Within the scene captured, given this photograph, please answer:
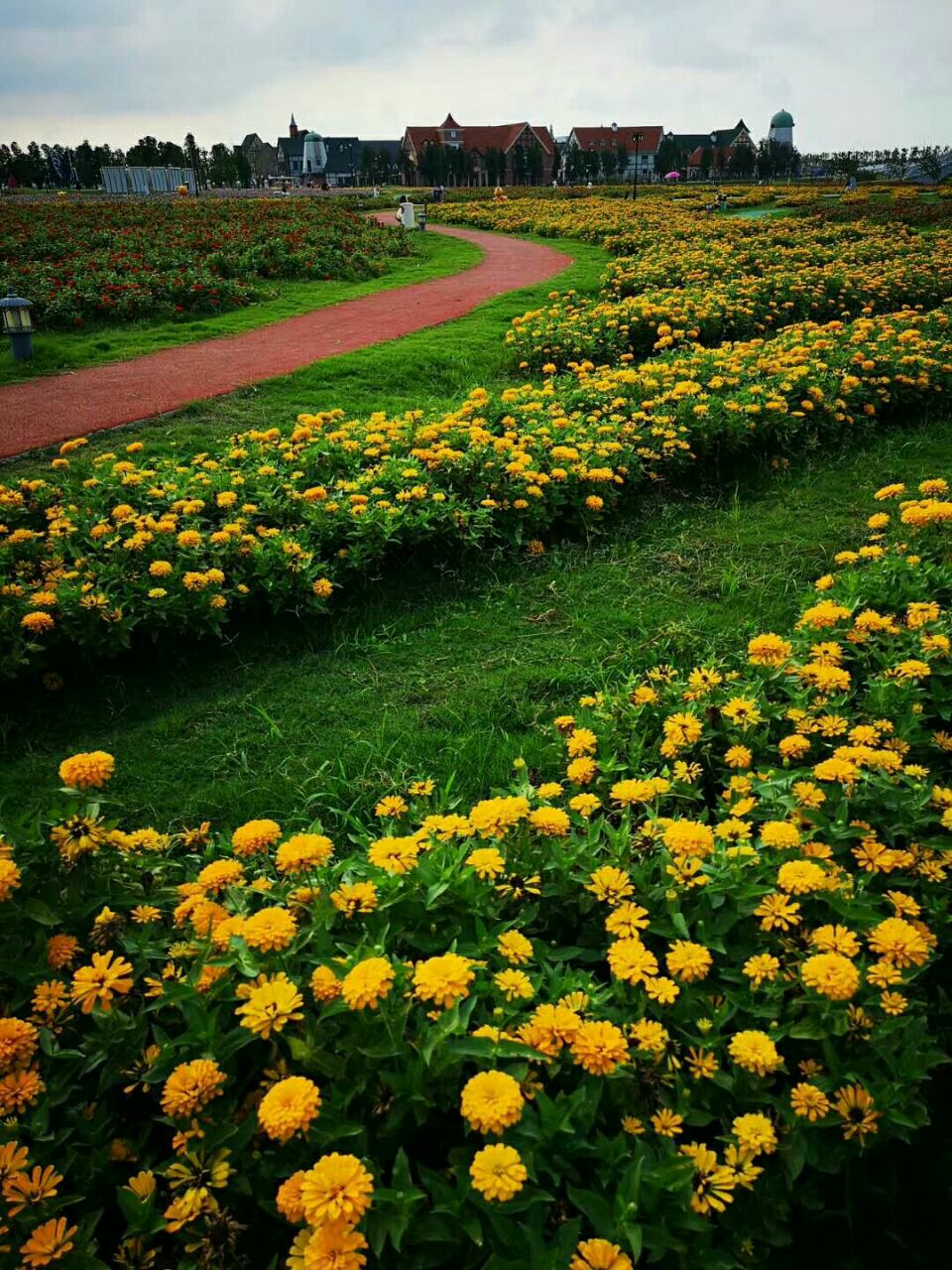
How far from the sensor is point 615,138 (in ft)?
221

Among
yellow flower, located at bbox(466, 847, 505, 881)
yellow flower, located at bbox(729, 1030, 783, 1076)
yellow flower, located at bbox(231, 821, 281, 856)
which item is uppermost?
yellow flower, located at bbox(231, 821, 281, 856)

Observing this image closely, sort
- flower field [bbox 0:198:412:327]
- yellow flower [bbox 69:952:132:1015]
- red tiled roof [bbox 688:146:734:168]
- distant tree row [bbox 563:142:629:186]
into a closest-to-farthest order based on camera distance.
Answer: yellow flower [bbox 69:952:132:1015] → flower field [bbox 0:198:412:327] → distant tree row [bbox 563:142:629:186] → red tiled roof [bbox 688:146:734:168]

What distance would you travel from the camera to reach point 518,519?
14.3 feet

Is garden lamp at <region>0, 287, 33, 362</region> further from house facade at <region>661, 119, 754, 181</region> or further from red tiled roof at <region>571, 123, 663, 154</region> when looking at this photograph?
red tiled roof at <region>571, 123, 663, 154</region>

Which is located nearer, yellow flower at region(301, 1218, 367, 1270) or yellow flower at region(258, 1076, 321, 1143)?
yellow flower at region(301, 1218, 367, 1270)

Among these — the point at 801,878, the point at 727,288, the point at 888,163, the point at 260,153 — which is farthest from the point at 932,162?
the point at 260,153

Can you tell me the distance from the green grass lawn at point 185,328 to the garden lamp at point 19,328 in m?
0.11

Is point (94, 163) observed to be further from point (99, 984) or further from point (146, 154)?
point (99, 984)

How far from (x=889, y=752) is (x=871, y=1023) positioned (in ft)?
2.45

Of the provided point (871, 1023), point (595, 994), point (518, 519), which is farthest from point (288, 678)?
point (871, 1023)

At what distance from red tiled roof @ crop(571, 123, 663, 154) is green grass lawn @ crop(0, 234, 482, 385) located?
6343 cm

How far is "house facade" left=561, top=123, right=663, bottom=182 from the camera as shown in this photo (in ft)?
186

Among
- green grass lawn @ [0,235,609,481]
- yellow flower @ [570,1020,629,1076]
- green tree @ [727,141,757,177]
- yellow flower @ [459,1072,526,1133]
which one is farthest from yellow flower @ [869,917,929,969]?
green tree @ [727,141,757,177]

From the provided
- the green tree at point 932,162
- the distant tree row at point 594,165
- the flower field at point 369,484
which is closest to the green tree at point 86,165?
the distant tree row at point 594,165
